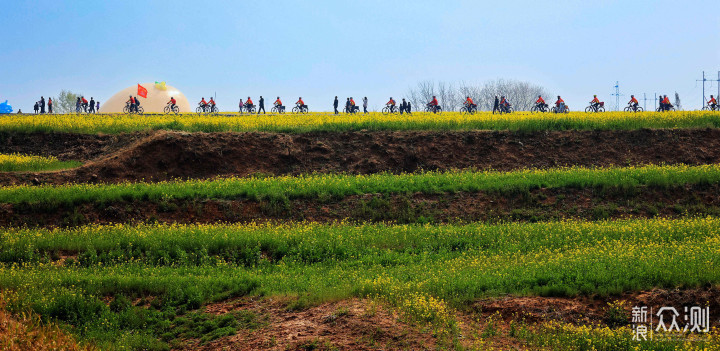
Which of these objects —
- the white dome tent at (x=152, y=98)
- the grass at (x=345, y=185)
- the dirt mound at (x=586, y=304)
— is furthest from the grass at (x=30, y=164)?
the white dome tent at (x=152, y=98)

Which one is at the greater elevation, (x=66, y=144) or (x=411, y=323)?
(x=66, y=144)

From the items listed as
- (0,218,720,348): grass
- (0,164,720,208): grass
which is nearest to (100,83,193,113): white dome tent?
(0,164,720,208): grass

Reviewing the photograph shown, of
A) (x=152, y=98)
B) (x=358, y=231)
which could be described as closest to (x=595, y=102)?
(x=358, y=231)

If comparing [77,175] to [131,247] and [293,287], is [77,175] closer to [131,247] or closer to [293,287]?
[131,247]

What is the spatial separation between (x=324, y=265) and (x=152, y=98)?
82020 millimetres

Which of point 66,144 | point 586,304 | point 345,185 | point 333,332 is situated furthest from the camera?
point 66,144

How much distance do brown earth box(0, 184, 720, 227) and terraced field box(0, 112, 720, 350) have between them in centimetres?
8

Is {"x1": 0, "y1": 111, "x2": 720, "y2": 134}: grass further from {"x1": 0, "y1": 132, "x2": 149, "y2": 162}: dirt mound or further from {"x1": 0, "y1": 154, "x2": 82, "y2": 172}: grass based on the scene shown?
{"x1": 0, "y1": 154, "x2": 82, "y2": 172}: grass

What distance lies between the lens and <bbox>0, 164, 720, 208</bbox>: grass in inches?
832

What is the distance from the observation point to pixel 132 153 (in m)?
27.0

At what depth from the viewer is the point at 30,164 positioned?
27094 millimetres

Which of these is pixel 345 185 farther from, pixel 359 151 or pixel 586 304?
pixel 586 304

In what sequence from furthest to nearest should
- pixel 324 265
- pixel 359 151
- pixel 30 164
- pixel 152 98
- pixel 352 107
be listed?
pixel 152 98, pixel 352 107, pixel 359 151, pixel 30 164, pixel 324 265

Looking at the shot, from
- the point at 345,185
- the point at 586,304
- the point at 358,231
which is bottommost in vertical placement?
the point at 586,304
